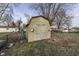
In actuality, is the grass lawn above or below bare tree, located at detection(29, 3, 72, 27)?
below

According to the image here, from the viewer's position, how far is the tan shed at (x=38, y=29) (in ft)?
4.93

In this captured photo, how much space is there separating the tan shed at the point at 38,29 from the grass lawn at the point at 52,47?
4 cm

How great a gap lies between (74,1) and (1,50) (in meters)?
0.72

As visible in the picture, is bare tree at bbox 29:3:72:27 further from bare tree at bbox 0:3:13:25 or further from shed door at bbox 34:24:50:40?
bare tree at bbox 0:3:13:25

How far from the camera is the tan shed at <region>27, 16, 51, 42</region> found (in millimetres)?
1502

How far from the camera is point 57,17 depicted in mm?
1509

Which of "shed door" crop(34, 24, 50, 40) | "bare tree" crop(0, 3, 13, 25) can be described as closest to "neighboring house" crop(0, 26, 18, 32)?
"bare tree" crop(0, 3, 13, 25)

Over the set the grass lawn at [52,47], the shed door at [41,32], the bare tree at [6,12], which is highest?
the bare tree at [6,12]

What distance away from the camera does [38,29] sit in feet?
4.98

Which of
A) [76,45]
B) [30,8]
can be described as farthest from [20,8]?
[76,45]

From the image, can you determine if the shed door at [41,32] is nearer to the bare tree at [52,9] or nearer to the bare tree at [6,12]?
the bare tree at [52,9]

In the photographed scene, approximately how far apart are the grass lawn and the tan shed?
0.04 meters

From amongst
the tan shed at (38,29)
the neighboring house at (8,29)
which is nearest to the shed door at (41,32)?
the tan shed at (38,29)

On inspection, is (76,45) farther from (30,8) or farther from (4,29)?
(4,29)
